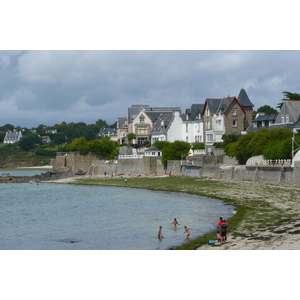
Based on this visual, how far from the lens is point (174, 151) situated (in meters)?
68.1

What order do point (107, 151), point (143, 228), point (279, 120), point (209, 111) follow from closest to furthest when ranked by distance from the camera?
point (143, 228) < point (279, 120) < point (209, 111) < point (107, 151)

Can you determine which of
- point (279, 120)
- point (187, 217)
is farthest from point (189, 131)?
point (187, 217)

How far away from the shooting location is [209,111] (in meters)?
73.4

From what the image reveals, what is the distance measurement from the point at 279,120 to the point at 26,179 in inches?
1498

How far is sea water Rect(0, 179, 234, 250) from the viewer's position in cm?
2545

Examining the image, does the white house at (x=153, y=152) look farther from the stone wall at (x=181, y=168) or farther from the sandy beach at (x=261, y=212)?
the sandy beach at (x=261, y=212)

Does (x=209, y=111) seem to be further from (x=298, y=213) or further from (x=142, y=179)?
(x=298, y=213)

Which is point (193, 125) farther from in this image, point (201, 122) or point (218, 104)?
point (218, 104)

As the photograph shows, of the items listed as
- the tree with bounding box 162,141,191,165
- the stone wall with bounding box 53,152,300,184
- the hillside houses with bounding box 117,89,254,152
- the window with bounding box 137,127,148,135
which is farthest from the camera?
the window with bounding box 137,127,148,135

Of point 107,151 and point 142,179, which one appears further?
point 107,151

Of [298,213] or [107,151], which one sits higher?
[107,151]

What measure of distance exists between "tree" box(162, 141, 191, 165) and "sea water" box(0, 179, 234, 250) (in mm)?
14862

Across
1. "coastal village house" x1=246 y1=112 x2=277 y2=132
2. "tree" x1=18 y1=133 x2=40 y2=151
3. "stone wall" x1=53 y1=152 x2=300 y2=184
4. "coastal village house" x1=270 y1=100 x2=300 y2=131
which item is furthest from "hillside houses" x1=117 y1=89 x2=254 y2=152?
"tree" x1=18 y1=133 x2=40 y2=151

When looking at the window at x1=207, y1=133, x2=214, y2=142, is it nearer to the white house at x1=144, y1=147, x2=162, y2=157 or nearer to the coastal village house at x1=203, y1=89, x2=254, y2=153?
the coastal village house at x1=203, y1=89, x2=254, y2=153
